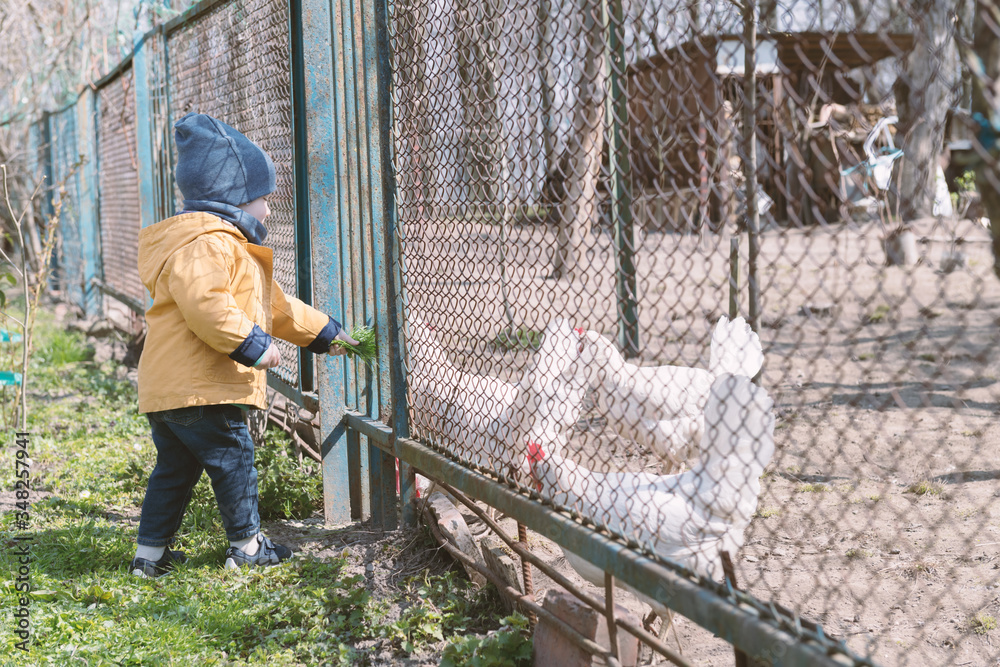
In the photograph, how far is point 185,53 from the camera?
546cm

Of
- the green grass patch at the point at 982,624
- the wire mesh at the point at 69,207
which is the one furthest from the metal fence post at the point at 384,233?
the wire mesh at the point at 69,207

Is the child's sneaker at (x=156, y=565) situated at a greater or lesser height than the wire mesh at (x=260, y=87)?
lesser

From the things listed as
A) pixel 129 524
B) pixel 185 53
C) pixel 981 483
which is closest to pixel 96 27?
pixel 185 53

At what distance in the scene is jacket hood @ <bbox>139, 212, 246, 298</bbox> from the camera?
289 cm

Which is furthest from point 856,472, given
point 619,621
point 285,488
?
point 285,488

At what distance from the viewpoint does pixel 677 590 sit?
174 cm

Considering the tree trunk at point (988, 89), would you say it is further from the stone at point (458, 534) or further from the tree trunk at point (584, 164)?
the stone at point (458, 534)

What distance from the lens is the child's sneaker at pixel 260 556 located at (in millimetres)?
2996

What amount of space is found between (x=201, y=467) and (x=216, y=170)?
3.53 feet

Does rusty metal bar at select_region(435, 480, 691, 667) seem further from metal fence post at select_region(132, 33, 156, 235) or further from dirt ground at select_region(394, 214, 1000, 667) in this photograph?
metal fence post at select_region(132, 33, 156, 235)

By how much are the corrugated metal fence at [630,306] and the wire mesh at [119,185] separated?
210cm

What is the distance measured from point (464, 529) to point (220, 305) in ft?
3.60

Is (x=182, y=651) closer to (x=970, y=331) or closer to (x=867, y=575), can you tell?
(x=867, y=575)

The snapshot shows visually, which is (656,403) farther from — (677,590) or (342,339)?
(677,590)
